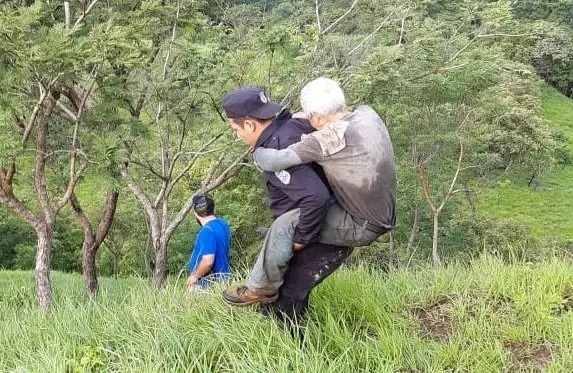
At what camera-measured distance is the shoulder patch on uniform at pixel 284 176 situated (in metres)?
3.09

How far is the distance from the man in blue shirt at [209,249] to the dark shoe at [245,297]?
4.62ft

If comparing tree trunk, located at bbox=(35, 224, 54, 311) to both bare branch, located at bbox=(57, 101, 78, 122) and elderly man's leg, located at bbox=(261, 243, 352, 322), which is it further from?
elderly man's leg, located at bbox=(261, 243, 352, 322)

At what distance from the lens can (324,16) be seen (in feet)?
33.3

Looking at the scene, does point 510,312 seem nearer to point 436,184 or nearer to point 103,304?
point 103,304

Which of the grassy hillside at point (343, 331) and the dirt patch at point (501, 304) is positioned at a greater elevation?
the grassy hillside at point (343, 331)

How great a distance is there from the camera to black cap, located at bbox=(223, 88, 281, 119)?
3242mm

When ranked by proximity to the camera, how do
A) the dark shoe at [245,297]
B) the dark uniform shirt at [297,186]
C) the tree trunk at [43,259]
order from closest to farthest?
1. the dark uniform shirt at [297,186]
2. the dark shoe at [245,297]
3. the tree trunk at [43,259]

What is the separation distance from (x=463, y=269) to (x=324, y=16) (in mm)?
6340

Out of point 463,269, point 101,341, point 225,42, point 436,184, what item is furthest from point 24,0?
point 436,184

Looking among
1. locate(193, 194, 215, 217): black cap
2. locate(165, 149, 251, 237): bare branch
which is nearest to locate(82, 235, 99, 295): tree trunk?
locate(165, 149, 251, 237): bare branch

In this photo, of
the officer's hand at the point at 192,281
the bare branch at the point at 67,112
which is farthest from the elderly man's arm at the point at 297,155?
the bare branch at the point at 67,112

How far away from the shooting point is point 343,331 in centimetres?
352

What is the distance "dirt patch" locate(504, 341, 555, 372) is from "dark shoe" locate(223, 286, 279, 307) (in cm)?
124

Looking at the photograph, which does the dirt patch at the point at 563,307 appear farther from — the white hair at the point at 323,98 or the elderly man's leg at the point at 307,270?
the white hair at the point at 323,98
